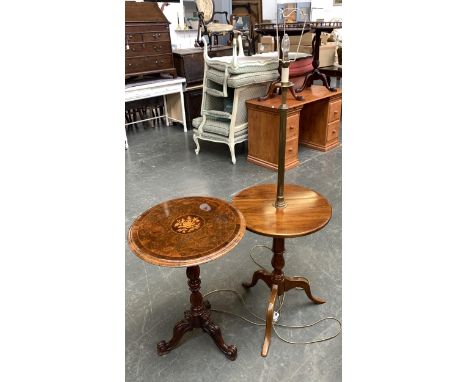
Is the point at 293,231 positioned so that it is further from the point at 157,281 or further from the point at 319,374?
the point at 157,281

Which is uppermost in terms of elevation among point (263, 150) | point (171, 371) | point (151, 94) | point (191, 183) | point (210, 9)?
point (210, 9)

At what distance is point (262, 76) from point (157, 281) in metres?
2.34

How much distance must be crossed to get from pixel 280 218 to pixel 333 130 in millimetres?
2791

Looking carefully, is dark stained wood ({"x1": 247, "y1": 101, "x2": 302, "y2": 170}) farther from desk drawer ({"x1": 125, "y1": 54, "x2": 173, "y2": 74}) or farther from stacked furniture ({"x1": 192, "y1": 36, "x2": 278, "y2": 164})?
desk drawer ({"x1": 125, "y1": 54, "x2": 173, "y2": 74})

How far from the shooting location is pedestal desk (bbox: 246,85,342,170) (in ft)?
11.2

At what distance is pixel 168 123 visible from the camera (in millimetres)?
5223

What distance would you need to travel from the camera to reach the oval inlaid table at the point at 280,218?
1.44 m

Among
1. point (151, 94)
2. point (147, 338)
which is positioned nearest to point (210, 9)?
point (151, 94)

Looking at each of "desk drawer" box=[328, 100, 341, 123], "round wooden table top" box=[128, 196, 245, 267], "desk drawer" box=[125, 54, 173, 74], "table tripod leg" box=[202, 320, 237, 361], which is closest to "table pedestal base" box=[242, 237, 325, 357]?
"table tripod leg" box=[202, 320, 237, 361]

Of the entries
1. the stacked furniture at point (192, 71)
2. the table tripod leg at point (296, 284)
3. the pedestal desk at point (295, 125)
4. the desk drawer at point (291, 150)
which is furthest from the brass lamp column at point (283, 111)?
the stacked furniture at point (192, 71)

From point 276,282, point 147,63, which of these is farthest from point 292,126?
point 147,63

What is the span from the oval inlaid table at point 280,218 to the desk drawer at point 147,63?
10.4 ft

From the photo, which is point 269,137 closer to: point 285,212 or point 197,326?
point 285,212

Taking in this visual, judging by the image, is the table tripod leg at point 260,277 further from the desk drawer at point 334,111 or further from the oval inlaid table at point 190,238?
the desk drawer at point 334,111
